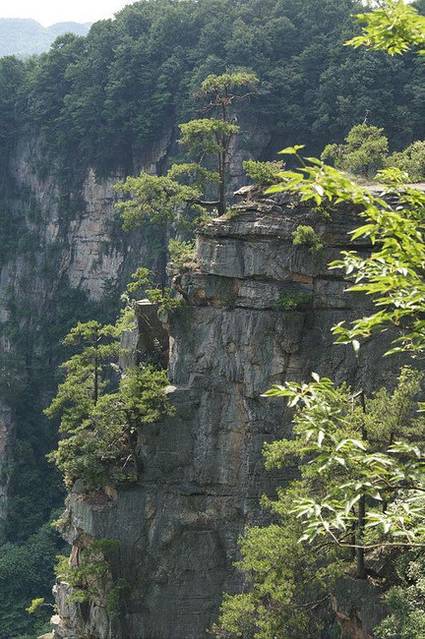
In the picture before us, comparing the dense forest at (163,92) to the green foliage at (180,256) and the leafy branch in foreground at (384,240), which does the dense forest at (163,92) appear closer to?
the green foliage at (180,256)

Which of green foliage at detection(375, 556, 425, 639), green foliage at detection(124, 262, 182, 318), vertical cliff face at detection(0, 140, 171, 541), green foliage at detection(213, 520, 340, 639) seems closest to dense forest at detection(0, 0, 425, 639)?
vertical cliff face at detection(0, 140, 171, 541)

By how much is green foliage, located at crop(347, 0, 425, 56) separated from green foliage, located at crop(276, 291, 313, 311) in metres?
10.6

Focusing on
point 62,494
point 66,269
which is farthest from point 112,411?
point 66,269

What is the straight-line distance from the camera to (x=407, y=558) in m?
9.76

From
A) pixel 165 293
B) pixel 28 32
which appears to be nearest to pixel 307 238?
pixel 165 293

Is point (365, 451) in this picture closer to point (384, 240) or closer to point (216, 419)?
point (384, 240)

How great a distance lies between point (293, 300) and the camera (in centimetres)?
1520

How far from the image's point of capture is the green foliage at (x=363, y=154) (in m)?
18.7

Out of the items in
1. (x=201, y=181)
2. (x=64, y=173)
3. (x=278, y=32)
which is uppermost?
(x=278, y=32)

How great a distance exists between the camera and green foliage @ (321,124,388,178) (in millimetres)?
18719

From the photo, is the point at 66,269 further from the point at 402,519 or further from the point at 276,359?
the point at 402,519

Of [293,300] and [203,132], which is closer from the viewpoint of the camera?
[293,300]

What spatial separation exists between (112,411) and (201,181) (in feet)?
17.6

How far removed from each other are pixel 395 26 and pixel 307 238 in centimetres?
1049
